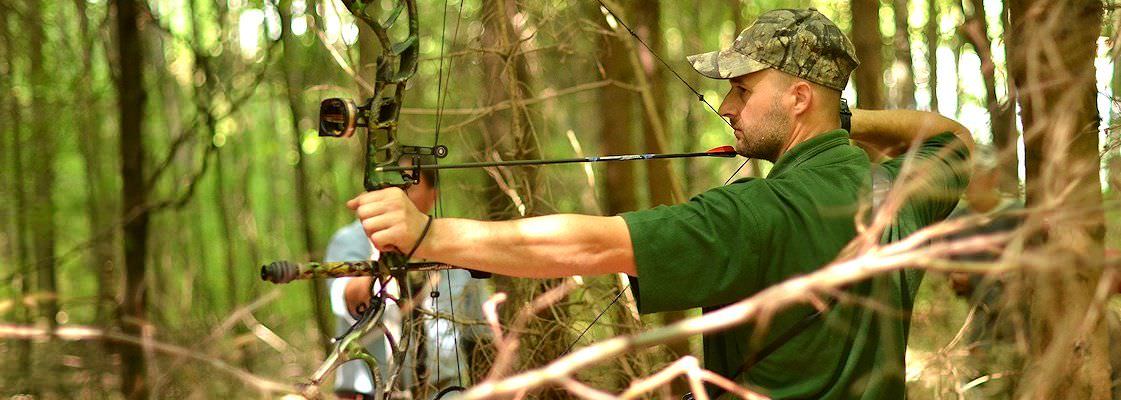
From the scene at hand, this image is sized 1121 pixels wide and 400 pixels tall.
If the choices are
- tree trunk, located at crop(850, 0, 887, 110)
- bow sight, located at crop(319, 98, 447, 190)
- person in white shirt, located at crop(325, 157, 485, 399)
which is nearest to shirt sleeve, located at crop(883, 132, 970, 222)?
bow sight, located at crop(319, 98, 447, 190)

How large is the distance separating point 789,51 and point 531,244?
88 cm

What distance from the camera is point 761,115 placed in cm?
269

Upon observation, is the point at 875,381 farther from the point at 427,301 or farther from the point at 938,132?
the point at 427,301

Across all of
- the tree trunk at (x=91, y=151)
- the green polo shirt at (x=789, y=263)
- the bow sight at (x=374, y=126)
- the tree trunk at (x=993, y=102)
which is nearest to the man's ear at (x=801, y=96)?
the green polo shirt at (x=789, y=263)

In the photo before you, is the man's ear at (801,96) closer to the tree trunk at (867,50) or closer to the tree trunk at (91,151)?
the tree trunk at (867,50)

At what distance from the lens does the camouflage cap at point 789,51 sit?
2.66 m

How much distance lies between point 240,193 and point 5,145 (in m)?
3.42

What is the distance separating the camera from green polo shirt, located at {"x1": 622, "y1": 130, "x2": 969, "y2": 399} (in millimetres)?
2256

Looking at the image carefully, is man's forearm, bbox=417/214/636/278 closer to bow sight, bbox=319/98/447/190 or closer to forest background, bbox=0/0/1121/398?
bow sight, bbox=319/98/447/190

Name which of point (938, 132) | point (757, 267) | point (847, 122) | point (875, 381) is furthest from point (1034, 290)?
point (757, 267)

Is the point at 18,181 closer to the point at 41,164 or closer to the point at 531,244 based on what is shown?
the point at 41,164

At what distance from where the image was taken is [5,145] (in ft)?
31.5

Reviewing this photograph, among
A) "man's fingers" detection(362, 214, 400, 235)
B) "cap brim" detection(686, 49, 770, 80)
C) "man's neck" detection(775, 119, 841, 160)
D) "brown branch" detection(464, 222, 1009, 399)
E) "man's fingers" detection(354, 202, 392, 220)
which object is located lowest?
"brown branch" detection(464, 222, 1009, 399)

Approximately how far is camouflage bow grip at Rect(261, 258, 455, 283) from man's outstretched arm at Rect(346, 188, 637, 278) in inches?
3.9
